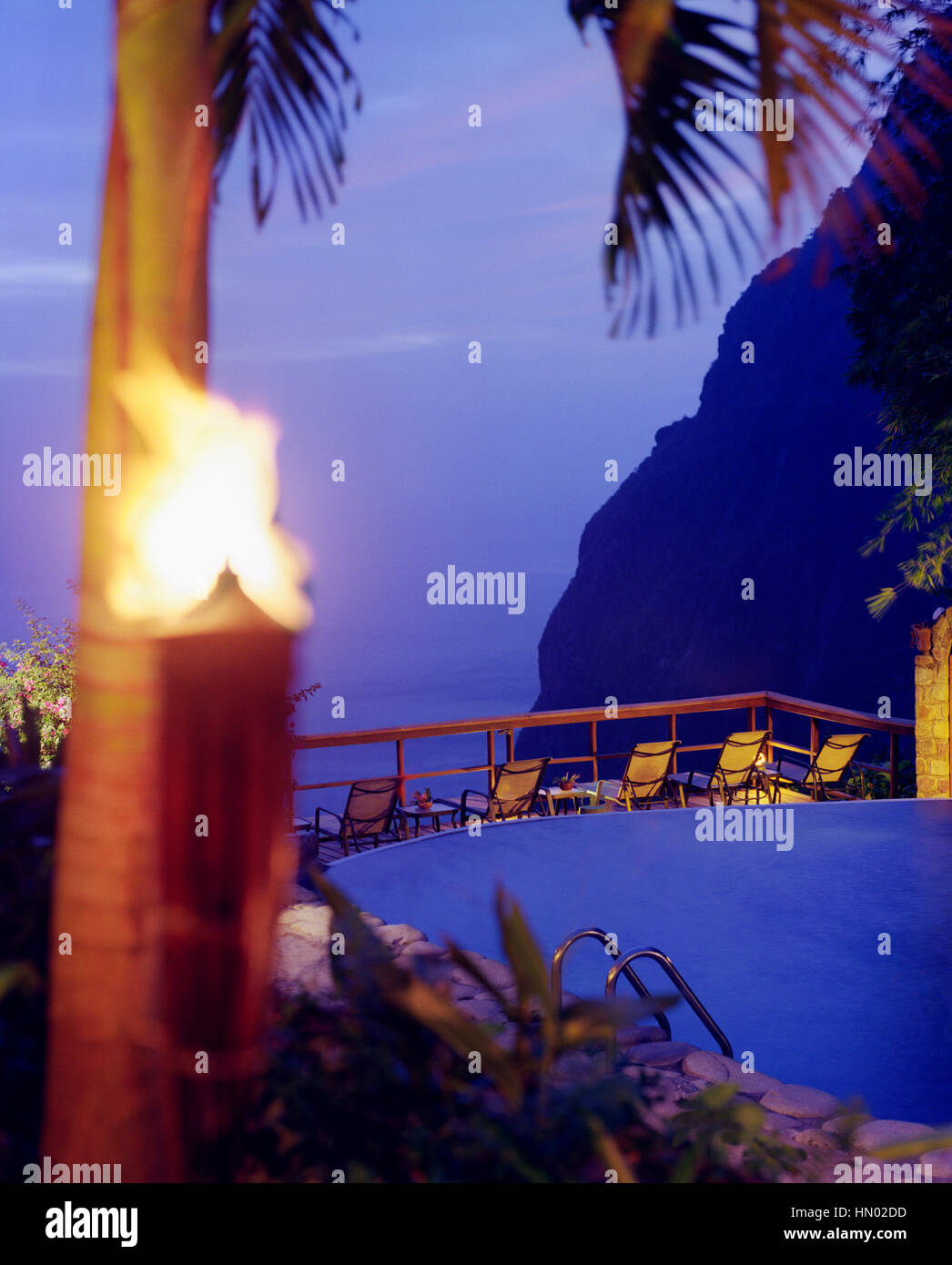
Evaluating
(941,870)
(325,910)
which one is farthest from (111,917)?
(941,870)

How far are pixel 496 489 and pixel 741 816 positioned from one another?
62.7 m

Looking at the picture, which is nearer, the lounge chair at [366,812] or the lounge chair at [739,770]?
the lounge chair at [366,812]

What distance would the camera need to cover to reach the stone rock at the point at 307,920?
3.79m

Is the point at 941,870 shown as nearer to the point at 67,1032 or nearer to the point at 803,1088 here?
the point at 803,1088

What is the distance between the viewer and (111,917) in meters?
1.69

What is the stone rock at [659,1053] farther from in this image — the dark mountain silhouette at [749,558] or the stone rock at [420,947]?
the dark mountain silhouette at [749,558]

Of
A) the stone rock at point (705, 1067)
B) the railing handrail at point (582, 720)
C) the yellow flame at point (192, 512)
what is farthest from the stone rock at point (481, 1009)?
the railing handrail at point (582, 720)

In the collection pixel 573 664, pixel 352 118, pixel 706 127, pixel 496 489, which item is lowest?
pixel 573 664

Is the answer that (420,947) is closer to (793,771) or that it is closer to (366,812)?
(366,812)

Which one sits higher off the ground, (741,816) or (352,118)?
(352,118)

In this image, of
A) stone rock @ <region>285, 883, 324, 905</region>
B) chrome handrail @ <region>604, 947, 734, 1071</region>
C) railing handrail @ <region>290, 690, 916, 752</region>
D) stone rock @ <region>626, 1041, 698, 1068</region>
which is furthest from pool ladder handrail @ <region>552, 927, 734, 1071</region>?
railing handrail @ <region>290, 690, 916, 752</region>

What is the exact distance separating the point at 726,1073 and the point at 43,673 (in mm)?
6676

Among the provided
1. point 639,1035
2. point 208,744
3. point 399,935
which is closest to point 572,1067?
point 208,744

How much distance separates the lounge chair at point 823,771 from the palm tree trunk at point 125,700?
7.65 meters
